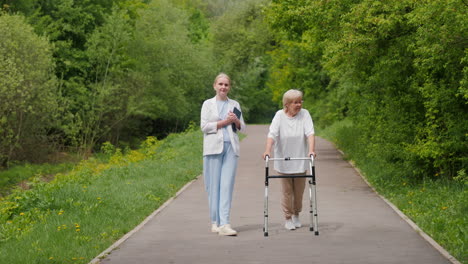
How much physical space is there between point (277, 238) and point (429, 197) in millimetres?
4694

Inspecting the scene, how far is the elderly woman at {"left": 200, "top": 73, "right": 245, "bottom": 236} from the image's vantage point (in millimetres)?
10336

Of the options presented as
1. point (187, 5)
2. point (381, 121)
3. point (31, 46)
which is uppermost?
point (187, 5)

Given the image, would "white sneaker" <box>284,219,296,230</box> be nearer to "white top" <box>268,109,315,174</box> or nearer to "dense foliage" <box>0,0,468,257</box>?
"white top" <box>268,109,315,174</box>

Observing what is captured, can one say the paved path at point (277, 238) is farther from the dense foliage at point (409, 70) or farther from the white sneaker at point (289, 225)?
the dense foliage at point (409, 70)

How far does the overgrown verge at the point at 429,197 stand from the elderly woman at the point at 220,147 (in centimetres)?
269

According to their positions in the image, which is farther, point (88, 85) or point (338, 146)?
point (88, 85)

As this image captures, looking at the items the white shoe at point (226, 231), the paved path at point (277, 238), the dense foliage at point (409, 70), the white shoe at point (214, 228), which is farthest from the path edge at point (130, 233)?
the dense foliage at point (409, 70)

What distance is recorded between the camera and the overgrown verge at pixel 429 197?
31.9ft

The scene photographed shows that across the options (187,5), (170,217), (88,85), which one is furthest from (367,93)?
(187,5)

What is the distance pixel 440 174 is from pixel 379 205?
12.0 ft

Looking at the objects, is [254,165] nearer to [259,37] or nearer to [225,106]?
[225,106]

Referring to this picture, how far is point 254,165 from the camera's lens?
77.1 ft

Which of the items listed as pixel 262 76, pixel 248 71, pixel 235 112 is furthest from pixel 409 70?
pixel 262 76

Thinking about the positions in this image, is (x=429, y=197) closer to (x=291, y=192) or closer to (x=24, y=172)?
(x=291, y=192)
